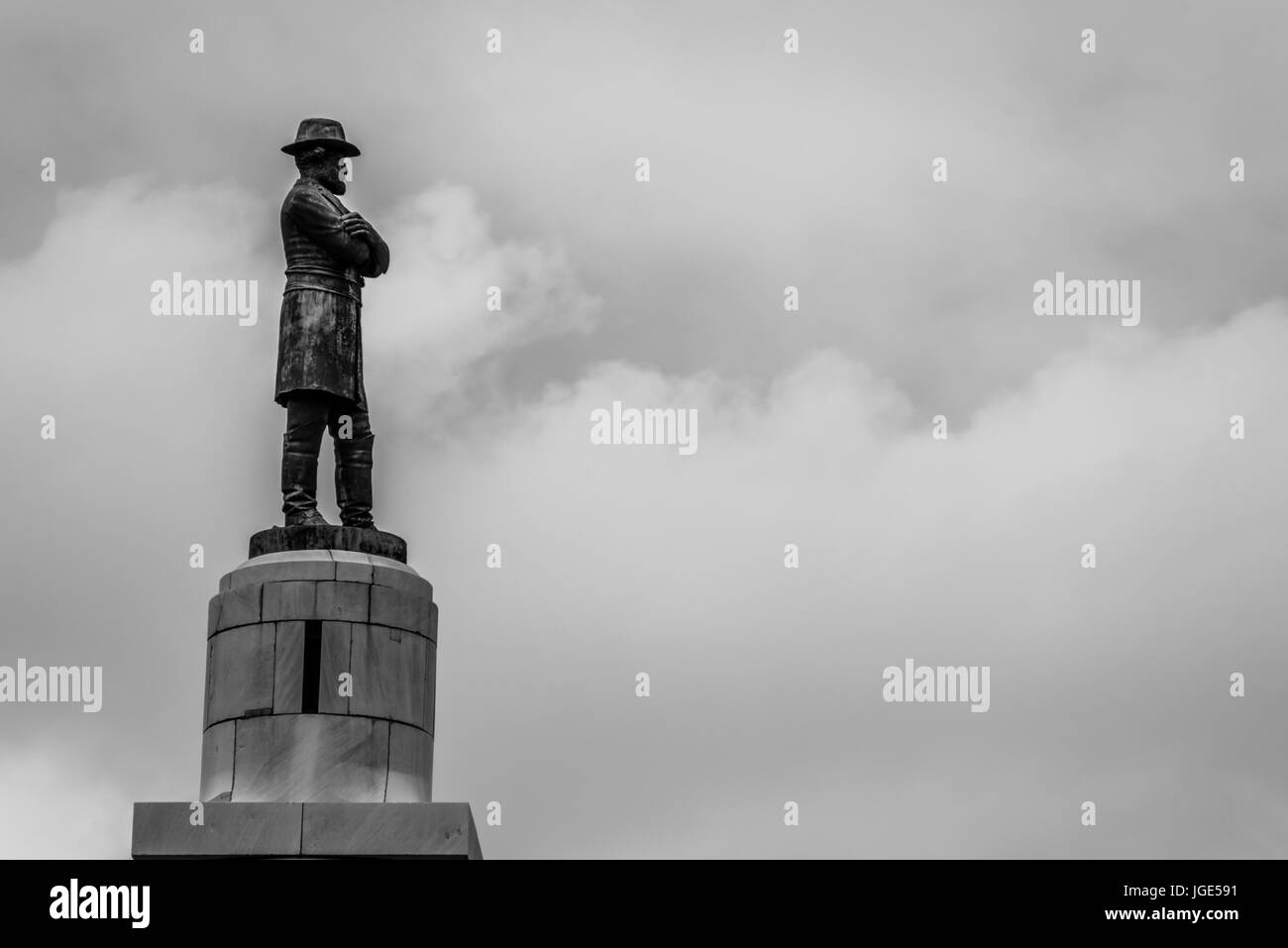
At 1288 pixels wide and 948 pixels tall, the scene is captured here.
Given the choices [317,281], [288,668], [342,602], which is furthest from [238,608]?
[317,281]

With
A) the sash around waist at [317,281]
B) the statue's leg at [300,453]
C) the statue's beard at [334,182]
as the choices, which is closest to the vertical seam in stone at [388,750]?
the statue's leg at [300,453]

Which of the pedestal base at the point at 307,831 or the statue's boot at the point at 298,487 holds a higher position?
the statue's boot at the point at 298,487

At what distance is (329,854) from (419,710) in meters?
2.89

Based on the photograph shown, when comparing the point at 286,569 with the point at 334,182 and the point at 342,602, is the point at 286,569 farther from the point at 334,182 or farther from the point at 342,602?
the point at 334,182

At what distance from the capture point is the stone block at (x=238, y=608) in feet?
114

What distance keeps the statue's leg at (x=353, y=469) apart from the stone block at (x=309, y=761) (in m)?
3.25

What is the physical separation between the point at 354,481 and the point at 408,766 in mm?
4203

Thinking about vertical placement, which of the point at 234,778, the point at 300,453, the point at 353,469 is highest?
the point at 300,453

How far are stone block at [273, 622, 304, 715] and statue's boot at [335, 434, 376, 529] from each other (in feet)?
6.90

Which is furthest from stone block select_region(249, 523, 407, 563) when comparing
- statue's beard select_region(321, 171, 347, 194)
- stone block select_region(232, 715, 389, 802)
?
statue's beard select_region(321, 171, 347, 194)

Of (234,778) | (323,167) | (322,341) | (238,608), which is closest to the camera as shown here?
(234,778)

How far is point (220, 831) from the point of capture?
32812 mm

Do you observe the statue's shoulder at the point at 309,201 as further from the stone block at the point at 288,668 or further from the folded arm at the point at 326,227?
the stone block at the point at 288,668
